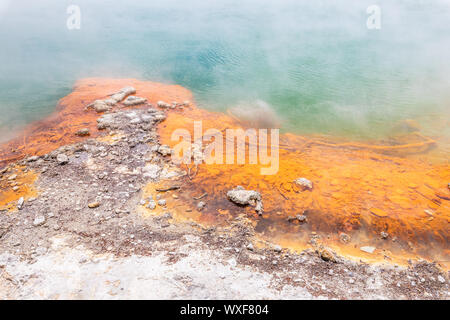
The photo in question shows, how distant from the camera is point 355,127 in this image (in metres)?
7.80

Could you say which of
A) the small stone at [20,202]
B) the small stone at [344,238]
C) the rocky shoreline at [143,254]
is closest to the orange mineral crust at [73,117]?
the rocky shoreline at [143,254]

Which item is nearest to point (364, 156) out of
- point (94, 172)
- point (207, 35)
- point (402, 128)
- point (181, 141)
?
point (402, 128)

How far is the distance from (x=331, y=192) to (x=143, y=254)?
162 inches

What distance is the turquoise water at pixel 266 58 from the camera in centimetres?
873

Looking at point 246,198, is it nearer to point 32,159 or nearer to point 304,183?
point 304,183

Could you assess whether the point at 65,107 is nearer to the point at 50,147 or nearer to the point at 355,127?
the point at 50,147

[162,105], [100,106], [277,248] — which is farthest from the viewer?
[162,105]

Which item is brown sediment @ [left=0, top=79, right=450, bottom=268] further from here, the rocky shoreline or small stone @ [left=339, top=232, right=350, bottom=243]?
the rocky shoreline

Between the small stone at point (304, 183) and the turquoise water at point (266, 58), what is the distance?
2.93 meters

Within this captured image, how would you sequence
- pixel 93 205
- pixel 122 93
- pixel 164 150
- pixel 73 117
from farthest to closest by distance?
Answer: pixel 122 93 < pixel 73 117 < pixel 164 150 < pixel 93 205

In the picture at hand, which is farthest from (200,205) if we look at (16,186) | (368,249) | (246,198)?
A: (16,186)

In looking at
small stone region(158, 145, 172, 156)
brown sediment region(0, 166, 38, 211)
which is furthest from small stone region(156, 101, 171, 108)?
brown sediment region(0, 166, 38, 211)

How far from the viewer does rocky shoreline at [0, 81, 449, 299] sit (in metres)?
3.22

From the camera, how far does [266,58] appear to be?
12766mm
